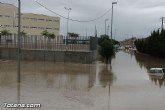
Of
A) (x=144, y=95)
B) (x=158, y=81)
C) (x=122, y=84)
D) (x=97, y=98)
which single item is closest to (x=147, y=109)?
(x=97, y=98)

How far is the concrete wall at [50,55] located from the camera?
47.3m

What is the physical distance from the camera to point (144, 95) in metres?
22.9

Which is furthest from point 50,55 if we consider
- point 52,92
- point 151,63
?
point 52,92

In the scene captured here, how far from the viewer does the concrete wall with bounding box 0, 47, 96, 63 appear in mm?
47312

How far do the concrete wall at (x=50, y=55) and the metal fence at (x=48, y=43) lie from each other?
293 cm

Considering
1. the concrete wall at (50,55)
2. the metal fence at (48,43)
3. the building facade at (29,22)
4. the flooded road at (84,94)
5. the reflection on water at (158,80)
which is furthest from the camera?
the building facade at (29,22)

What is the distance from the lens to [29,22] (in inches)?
4970

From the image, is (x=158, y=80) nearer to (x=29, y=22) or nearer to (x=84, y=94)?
(x=84, y=94)

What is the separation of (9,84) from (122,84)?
791 centimetres

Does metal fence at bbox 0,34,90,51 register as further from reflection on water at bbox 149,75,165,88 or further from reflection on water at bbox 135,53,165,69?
reflection on water at bbox 149,75,165,88

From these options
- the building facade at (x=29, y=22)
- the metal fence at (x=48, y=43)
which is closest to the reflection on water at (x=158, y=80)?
the metal fence at (x=48, y=43)

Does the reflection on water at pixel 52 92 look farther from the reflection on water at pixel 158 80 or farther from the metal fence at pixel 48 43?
the metal fence at pixel 48 43

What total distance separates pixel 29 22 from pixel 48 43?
238ft

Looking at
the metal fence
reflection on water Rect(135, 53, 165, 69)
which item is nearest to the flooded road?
reflection on water Rect(135, 53, 165, 69)
